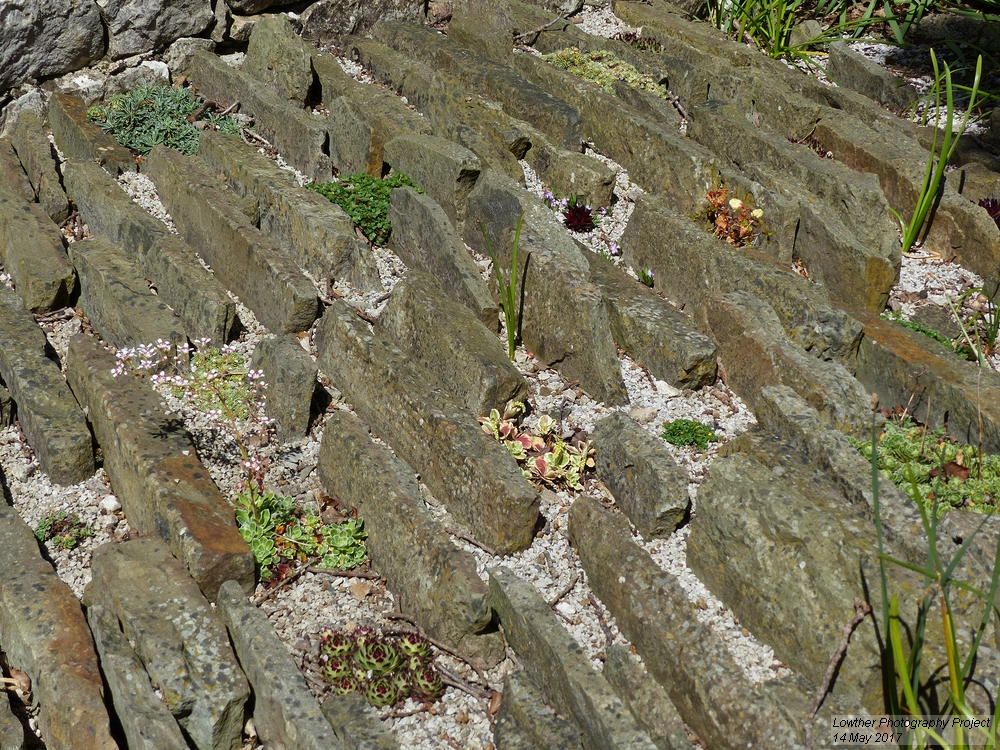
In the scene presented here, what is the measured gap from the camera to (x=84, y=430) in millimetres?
4637

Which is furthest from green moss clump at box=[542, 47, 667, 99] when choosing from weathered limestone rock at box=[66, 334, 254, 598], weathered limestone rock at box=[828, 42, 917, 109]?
weathered limestone rock at box=[66, 334, 254, 598]

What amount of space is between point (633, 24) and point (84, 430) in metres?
5.75

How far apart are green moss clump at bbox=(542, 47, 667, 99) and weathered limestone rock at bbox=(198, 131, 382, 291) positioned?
2429 mm

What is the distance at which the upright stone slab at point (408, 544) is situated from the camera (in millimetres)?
3824

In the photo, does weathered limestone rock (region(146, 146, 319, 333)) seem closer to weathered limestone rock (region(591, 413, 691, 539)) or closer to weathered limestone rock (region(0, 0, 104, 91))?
weathered limestone rock (region(0, 0, 104, 91))

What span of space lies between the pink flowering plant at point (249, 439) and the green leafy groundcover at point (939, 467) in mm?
2252

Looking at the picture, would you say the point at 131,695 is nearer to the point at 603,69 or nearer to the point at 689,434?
the point at 689,434

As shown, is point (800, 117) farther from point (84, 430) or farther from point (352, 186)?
point (84, 430)

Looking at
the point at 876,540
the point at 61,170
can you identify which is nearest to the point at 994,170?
the point at 876,540

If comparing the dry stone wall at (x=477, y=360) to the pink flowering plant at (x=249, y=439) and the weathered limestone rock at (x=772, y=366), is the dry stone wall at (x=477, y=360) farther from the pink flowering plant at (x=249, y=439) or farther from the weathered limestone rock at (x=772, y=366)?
the pink flowering plant at (x=249, y=439)

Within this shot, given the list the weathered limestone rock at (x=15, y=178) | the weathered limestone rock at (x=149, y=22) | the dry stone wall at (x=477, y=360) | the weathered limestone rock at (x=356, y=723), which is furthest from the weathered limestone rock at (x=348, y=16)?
the weathered limestone rock at (x=356, y=723)

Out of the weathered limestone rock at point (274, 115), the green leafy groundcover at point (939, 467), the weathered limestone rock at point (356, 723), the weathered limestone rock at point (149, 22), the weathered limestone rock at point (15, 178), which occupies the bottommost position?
the weathered limestone rock at point (356, 723)

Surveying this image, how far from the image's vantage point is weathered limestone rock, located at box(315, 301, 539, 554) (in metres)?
4.10

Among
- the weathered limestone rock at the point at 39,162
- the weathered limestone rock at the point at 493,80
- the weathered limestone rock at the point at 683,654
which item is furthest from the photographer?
the weathered limestone rock at the point at 493,80
